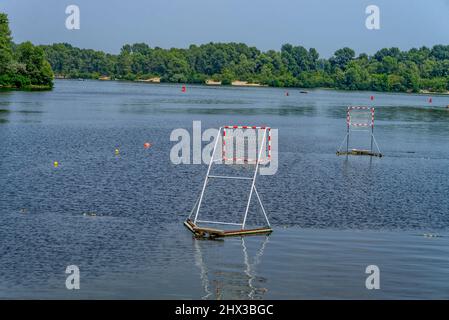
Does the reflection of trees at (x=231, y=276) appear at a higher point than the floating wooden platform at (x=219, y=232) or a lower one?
lower

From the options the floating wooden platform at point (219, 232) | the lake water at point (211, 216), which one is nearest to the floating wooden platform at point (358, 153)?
the lake water at point (211, 216)

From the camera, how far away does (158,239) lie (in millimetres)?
33469

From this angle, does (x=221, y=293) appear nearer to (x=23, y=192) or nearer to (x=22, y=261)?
(x=22, y=261)

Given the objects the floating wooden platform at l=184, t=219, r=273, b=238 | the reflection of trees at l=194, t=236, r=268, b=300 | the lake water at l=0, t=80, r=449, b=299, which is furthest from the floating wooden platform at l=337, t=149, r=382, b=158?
the reflection of trees at l=194, t=236, r=268, b=300

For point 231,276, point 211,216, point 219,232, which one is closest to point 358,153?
point 211,216

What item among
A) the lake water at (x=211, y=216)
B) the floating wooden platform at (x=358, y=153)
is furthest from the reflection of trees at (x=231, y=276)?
the floating wooden platform at (x=358, y=153)

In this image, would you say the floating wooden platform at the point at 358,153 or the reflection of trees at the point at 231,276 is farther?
the floating wooden platform at the point at 358,153

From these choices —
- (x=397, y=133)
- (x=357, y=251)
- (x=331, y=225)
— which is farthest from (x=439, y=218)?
(x=397, y=133)

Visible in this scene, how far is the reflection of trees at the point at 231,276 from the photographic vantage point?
84.8ft

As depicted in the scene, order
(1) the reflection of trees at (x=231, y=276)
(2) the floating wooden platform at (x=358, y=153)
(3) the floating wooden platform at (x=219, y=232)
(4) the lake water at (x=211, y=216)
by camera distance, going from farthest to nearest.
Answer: (2) the floating wooden platform at (x=358, y=153) → (3) the floating wooden platform at (x=219, y=232) → (4) the lake water at (x=211, y=216) → (1) the reflection of trees at (x=231, y=276)

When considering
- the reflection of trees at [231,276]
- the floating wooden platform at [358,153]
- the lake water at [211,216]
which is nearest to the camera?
the reflection of trees at [231,276]

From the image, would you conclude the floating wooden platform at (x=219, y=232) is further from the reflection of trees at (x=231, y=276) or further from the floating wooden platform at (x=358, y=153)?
the floating wooden platform at (x=358, y=153)

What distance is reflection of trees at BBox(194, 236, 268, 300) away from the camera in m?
25.8

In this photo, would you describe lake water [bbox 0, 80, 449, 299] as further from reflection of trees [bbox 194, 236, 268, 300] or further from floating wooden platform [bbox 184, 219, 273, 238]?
floating wooden platform [bbox 184, 219, 273, 238]
